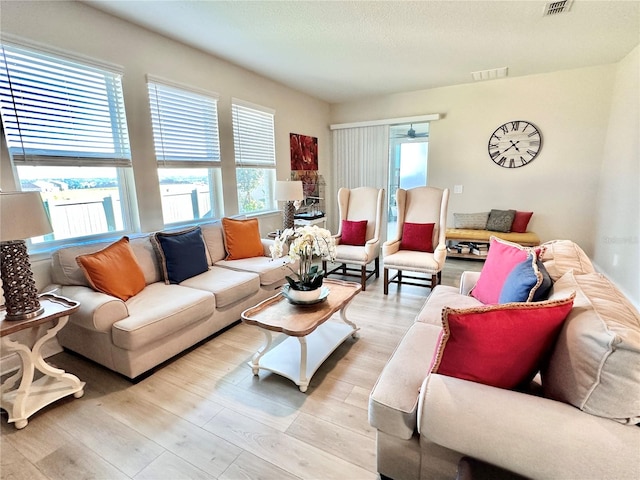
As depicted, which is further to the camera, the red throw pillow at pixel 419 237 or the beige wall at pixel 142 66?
the red throw pillow at pixel 419 237

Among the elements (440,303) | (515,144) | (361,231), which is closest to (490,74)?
(515,144)

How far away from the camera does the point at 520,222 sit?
4.84 meters

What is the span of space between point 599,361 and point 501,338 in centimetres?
25

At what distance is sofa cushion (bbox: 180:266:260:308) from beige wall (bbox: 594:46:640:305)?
3859mm

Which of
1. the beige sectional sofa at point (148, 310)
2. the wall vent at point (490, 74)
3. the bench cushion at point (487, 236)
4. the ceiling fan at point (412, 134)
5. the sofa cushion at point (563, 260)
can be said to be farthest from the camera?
the ceiling fan at point (412, 134)

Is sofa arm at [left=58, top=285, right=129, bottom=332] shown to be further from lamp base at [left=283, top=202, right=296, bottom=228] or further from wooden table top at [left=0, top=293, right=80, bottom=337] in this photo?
lamp base at [left=283, top=202, right=296, bottom=228]

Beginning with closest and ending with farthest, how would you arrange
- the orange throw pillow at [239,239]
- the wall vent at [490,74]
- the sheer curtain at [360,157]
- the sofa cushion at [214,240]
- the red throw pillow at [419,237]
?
the sofa cushion at [214,240] → the orange throw pillow at [239,239] → the red throw pillow at [419,237] → the wall vent at [490,74] → the sheer curtain at [360,157]

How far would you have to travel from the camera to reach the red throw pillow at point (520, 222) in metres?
4.80

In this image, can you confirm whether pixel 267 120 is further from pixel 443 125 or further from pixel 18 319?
pixel 18 319

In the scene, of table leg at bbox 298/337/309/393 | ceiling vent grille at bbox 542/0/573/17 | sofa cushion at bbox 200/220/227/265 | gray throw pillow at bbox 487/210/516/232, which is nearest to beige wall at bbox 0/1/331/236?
sofa cushion at bbox 200/220/227/265

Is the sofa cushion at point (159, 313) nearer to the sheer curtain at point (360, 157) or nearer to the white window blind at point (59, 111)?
the white window blind at point (59, 111)

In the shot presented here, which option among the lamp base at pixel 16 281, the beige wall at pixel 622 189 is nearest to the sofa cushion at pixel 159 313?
the lamp base at pixel 16 281

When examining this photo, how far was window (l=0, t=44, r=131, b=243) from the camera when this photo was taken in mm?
2193

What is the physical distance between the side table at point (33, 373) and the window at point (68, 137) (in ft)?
2.76
